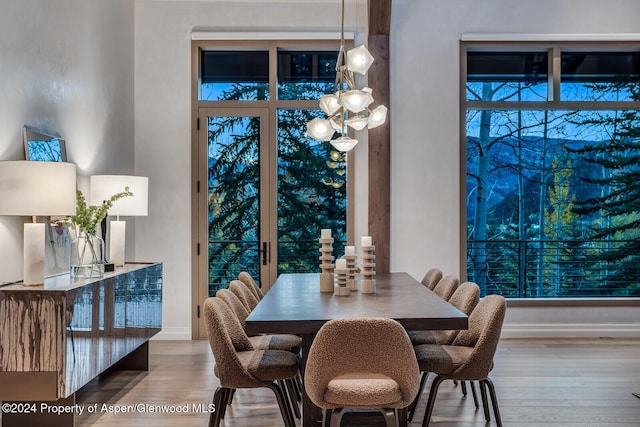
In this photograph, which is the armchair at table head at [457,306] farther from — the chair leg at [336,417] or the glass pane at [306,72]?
the glass pane at [306,72]

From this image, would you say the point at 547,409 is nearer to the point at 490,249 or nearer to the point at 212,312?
the point at 212,312

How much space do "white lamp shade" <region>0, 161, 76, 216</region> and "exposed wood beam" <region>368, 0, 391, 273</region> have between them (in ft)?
10.4

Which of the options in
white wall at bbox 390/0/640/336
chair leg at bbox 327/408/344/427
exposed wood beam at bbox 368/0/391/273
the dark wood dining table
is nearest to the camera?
chair leg at bbox 327/408/344/427

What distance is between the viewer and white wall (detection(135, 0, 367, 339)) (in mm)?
5480

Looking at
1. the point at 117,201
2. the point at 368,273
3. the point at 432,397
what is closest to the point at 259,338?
the point at 368,273

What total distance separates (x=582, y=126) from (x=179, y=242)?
4446mm

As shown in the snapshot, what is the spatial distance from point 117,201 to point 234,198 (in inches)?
61.6

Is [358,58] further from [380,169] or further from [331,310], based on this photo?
[380,169]

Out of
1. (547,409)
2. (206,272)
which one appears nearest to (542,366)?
(547,409)

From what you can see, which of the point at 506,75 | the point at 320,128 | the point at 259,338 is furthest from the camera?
the point at 506,75

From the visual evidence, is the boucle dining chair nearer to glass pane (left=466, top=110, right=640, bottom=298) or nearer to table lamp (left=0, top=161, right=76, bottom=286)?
table lamp (left=0, top=161, right=76, bottom=286)

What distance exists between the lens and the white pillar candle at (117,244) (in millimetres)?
4023

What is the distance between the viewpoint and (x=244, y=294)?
3469mm

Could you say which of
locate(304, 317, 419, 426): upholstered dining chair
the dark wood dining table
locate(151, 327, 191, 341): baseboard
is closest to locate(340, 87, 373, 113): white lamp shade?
the dark wood dining table
